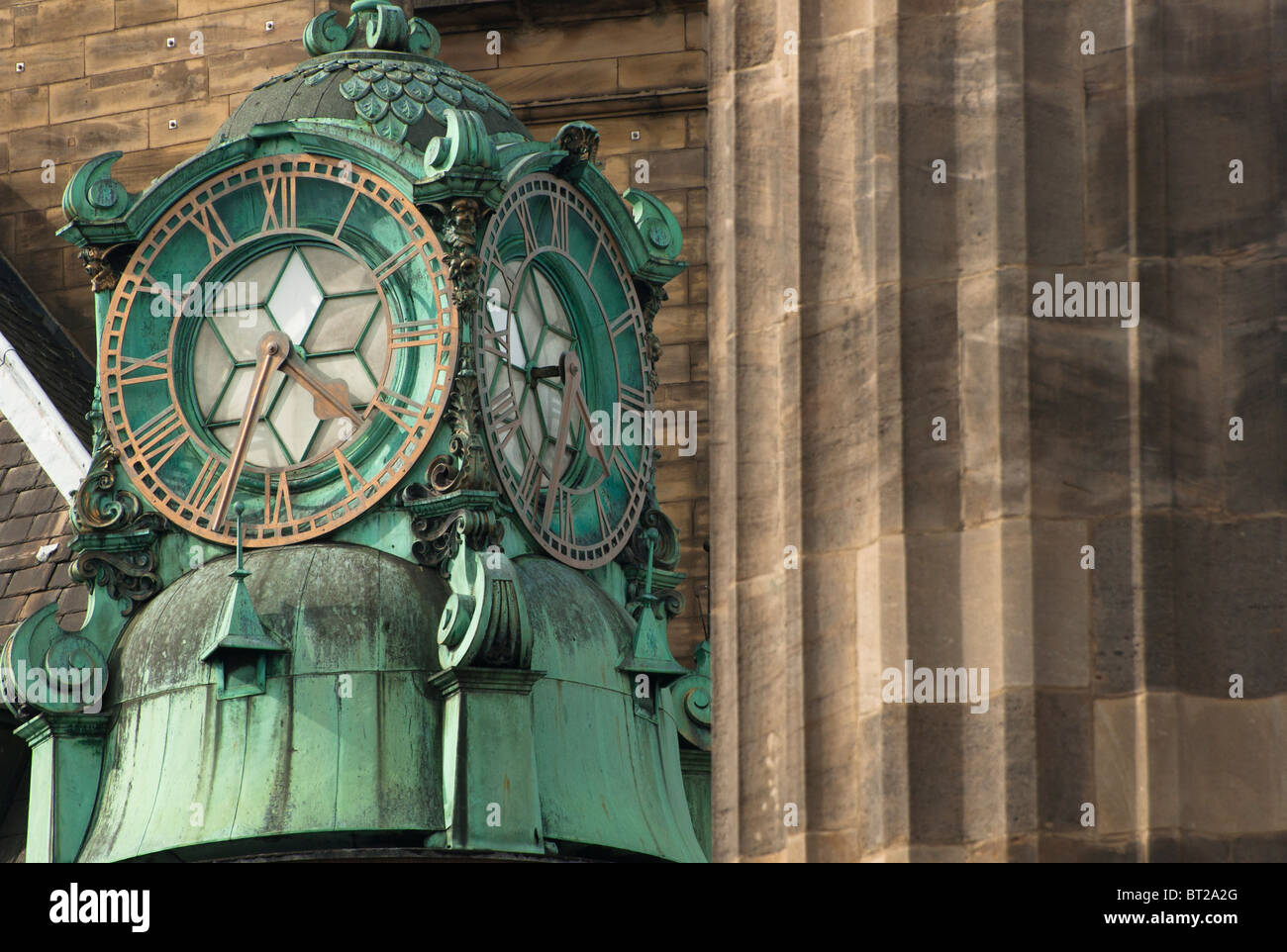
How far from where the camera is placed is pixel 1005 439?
12.3 m

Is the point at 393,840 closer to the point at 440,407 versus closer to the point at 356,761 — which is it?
the point at 356,761

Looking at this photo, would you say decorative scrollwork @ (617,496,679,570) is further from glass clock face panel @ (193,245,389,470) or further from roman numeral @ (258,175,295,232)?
roman numeral @ (258,175,295,232)

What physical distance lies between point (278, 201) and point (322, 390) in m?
1.36

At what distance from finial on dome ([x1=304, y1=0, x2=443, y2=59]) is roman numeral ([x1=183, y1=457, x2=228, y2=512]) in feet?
11.2

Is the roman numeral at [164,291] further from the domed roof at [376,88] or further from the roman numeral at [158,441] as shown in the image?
the domed roof at [376,88]

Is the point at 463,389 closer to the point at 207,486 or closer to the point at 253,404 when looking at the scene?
the point at 253,404

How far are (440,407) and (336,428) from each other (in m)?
0.87

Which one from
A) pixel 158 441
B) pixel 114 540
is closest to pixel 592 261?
pixel 158 441

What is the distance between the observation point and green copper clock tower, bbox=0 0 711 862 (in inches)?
848

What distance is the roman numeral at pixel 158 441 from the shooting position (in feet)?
75.9

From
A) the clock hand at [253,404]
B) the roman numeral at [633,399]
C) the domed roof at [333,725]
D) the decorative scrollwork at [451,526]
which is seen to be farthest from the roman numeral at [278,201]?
the roman numeral at [633,399]

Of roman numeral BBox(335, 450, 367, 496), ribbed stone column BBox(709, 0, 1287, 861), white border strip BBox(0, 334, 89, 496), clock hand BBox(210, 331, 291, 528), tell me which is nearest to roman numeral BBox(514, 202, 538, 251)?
clock hand BBox(210, 331, 291, 528)
